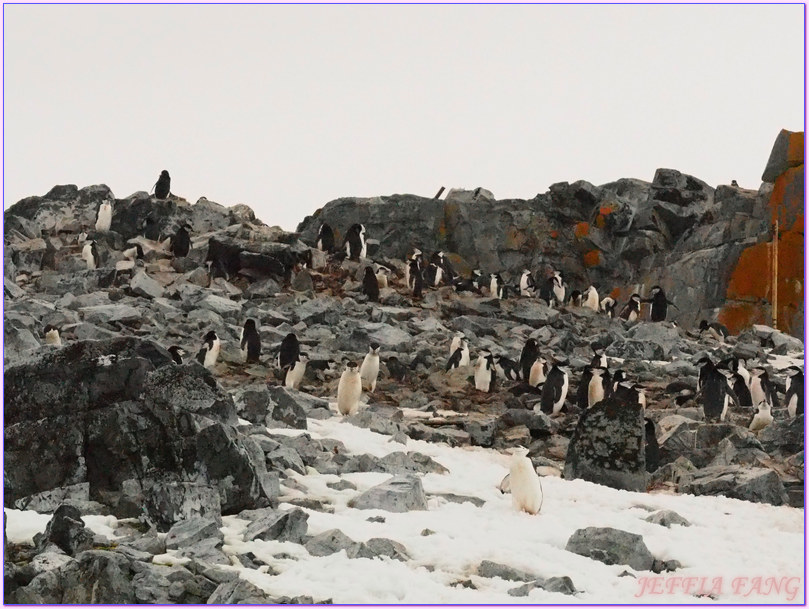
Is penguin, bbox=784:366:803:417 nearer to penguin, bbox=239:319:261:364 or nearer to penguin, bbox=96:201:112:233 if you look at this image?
penguin, bbox=239:319:261:364

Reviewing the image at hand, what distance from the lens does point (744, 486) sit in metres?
8.75

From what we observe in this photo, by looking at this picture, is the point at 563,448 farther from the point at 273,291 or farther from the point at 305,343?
the point at 273,291

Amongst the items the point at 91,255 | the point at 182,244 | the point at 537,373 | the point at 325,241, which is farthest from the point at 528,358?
the point at 325,241

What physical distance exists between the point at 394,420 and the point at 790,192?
848 inches

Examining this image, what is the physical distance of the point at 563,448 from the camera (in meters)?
11.1

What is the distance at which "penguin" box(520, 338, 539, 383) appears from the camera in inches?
658

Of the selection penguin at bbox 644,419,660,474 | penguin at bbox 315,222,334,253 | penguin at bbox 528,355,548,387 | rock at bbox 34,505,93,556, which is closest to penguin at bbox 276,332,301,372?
penguin at bbox 528,355,548,387

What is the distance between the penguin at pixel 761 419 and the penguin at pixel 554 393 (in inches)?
97.1

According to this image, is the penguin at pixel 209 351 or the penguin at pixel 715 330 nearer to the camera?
the penguin at pixel 209 351

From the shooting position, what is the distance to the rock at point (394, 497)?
7086 millimetres

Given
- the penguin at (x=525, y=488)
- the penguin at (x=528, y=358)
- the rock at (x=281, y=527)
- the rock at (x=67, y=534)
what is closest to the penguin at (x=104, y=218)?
the penguin at (x=528, y=358)

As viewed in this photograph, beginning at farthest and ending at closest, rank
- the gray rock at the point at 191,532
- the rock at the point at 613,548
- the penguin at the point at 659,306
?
the penguin at the point at 659,306, the rock at the point at 613,548, the gray rock at the point at 191,532

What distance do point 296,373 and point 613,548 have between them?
8.76 m

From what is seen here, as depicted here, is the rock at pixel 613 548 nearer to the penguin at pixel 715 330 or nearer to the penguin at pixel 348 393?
the penguin at pixel 348 393
